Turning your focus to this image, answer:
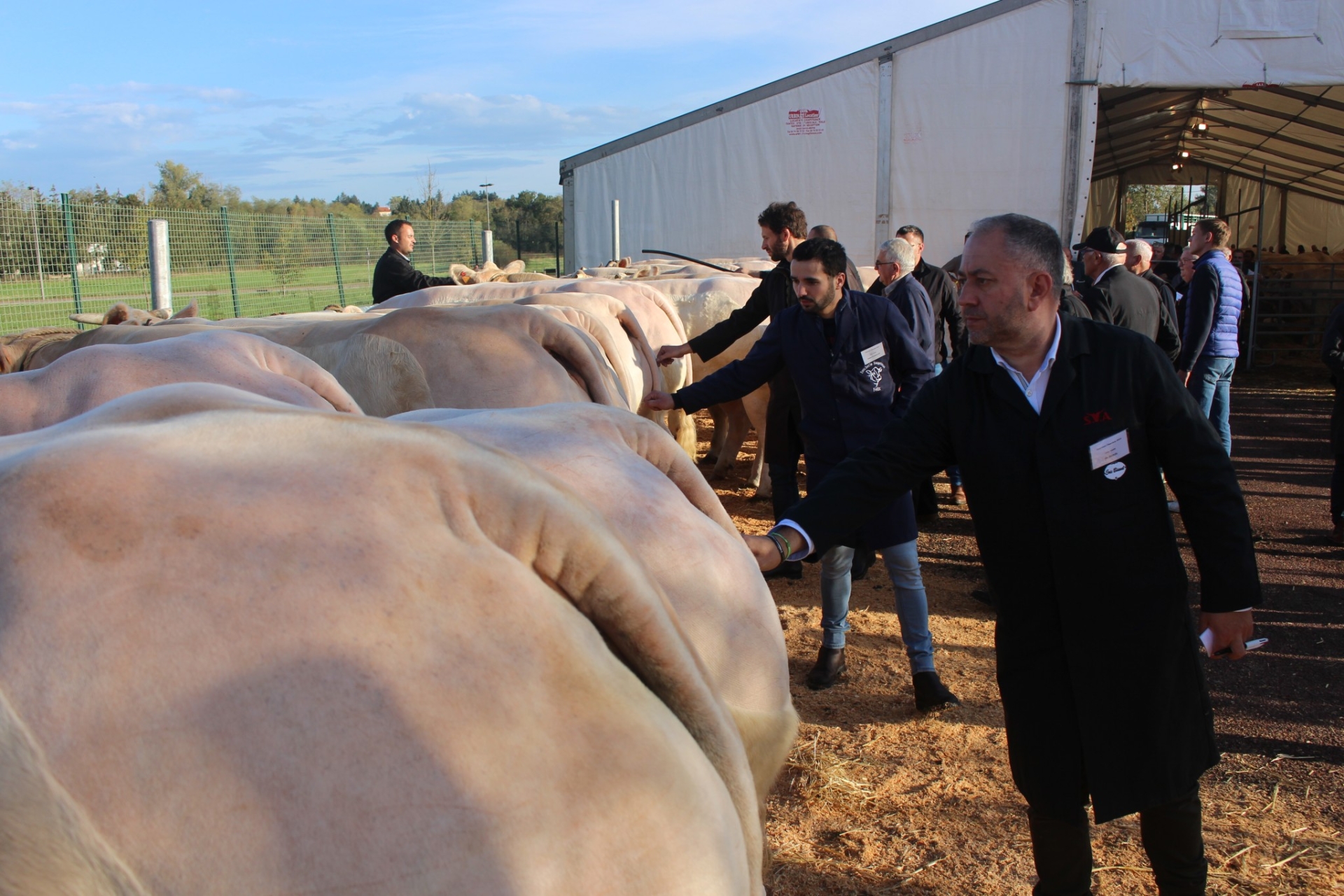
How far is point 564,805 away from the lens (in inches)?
41.8

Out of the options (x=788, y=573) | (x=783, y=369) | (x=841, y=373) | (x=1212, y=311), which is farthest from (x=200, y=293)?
(x=1212, y=311)

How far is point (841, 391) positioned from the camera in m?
4.25

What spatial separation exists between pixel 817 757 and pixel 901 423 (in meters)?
1.66

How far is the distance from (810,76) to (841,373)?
1172cm

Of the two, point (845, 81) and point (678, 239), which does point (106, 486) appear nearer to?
point (845, 81)

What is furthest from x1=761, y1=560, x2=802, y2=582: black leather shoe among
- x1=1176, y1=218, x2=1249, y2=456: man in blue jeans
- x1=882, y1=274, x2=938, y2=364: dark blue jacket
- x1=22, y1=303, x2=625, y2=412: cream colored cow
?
x1=1176, y1=218, x2=1249, y2=456: man in blue jeans

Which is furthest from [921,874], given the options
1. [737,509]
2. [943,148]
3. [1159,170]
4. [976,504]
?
[1159,170]

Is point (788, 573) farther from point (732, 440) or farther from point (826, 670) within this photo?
point (732, 440)

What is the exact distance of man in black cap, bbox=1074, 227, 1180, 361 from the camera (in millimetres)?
6051

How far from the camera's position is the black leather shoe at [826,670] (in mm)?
4402

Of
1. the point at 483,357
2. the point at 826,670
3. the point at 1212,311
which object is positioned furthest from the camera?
the point at 1212,311

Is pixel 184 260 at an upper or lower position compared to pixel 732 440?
upper

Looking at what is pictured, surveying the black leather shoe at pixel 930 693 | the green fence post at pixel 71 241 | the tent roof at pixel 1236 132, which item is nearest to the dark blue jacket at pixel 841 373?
the black leather shoe at pixel 930 693

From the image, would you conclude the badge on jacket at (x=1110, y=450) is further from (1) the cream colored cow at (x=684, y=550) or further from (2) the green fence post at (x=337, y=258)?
(2) the green fence post at (x=337, y=258)
